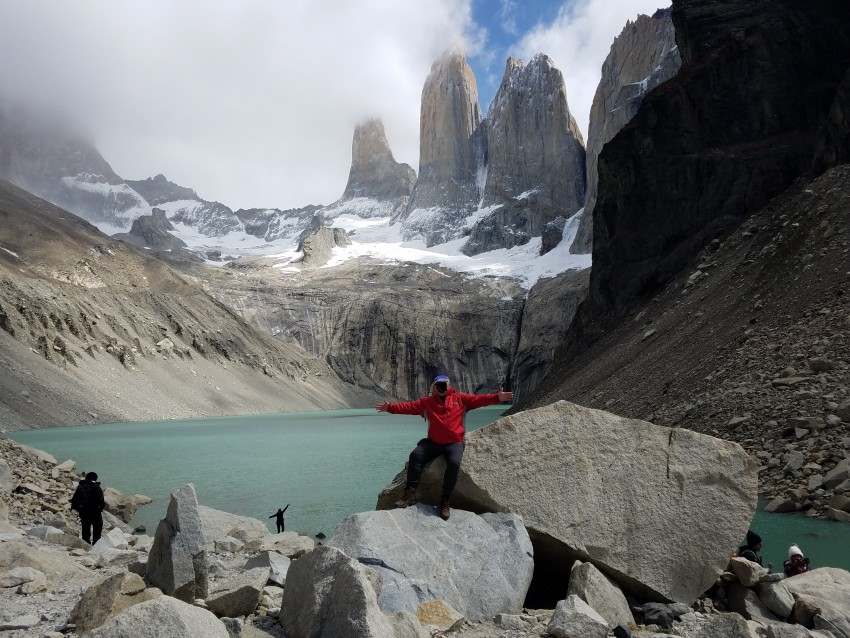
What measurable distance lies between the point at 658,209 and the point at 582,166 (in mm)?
126499

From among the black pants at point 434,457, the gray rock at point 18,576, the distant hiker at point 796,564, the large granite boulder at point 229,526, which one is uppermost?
the black pants at point 434,457

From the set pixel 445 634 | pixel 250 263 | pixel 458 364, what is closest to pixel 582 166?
pixel 458 364

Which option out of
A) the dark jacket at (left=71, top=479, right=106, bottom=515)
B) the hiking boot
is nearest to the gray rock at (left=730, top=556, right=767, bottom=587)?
the hiking boot

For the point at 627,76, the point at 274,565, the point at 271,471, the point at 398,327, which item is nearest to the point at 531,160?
the point at 627,76

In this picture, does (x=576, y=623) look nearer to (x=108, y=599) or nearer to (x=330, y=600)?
(x=330, y=600)

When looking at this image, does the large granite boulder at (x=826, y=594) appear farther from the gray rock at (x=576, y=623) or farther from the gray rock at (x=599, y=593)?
the gray rock at (x=576, y=623)

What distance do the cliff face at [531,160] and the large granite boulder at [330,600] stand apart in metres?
164

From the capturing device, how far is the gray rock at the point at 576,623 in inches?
241

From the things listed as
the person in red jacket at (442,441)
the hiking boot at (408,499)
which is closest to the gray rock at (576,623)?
the person in red jacket at (442,441)

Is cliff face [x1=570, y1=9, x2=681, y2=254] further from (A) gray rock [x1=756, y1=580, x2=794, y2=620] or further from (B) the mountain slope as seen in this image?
(A) gray rock [x1=756, y1=580, x2=794, y2=620]

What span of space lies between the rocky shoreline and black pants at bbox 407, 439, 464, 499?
0.94 ft

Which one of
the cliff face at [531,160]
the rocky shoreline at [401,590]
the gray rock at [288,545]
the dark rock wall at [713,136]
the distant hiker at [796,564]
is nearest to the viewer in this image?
the rocky shoreline at [401,590]

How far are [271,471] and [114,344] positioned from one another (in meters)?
51.8

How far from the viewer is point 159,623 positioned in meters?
4.52
